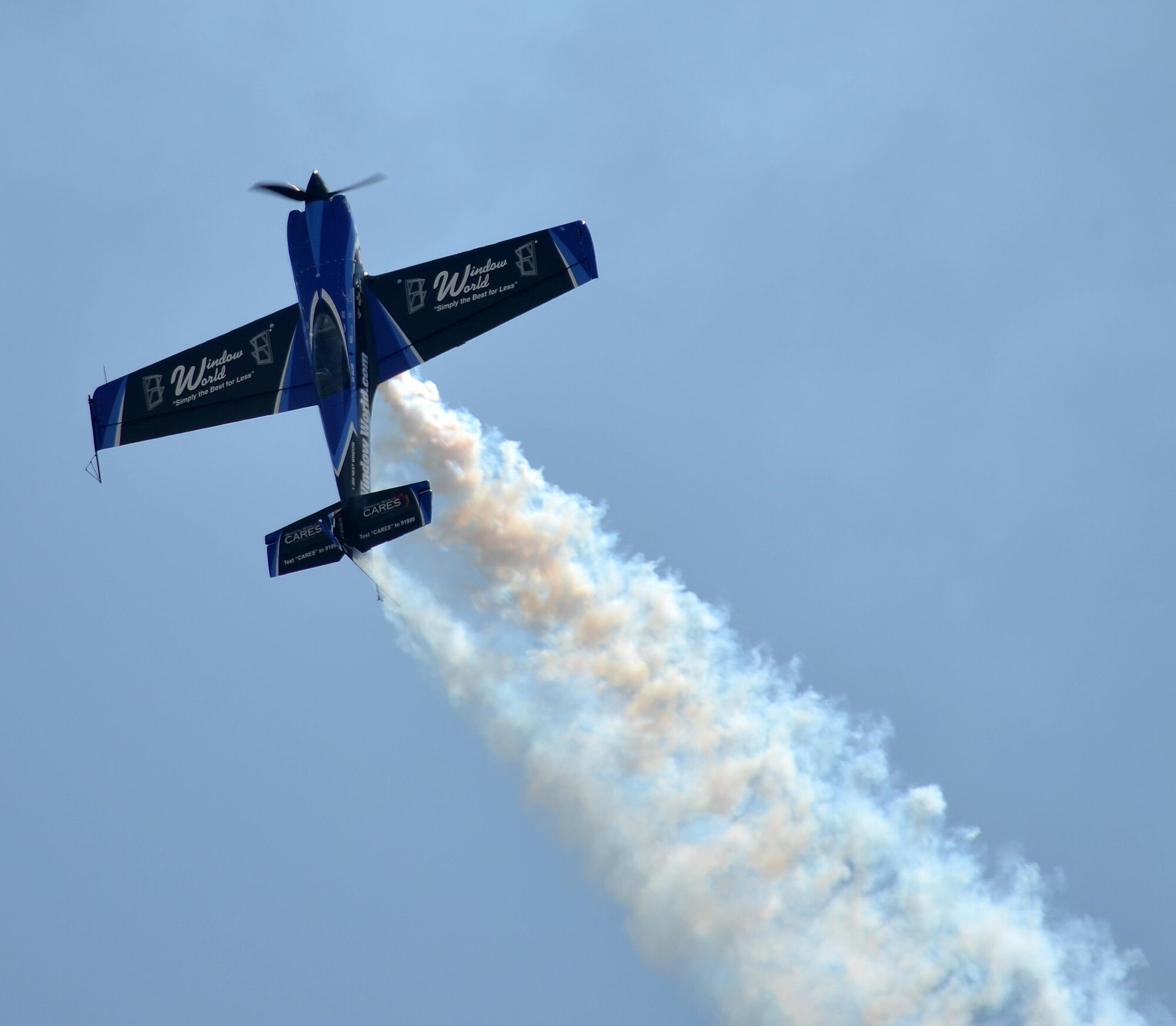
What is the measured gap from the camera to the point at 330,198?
41.7 m

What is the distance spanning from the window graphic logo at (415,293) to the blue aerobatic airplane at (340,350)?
0.02 m

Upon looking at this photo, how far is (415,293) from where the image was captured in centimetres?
4231

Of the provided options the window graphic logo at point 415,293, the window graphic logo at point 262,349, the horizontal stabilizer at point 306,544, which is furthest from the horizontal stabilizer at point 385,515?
the window graphic logo at point 262,349

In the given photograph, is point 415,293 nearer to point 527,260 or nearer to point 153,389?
point 527,260

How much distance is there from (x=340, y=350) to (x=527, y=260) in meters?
5.04

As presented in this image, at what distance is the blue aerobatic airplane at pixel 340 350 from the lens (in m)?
38.7

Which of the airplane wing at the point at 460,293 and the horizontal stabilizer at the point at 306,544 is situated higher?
the airplane wing at the point at 460,293

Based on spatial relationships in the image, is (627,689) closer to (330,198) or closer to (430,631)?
(430,631)

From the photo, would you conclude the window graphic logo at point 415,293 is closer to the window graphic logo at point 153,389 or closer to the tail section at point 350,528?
the tail section at point 350,528

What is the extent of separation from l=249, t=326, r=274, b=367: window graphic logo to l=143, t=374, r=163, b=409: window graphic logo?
104 inches

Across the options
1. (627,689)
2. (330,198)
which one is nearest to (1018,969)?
(627,689)

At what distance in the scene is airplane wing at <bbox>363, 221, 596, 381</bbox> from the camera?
41.4 metres

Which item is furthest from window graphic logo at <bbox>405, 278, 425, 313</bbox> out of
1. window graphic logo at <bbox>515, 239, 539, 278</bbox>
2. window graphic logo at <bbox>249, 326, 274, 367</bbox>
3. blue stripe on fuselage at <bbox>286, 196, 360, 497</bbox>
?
window graphic logo at <bbox>249, 326, 274, 367</bbox>

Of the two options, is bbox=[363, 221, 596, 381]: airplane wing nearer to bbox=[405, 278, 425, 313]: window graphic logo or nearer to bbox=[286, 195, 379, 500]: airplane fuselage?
bbox=[405, 278, 425, 313]: window graphic logo
